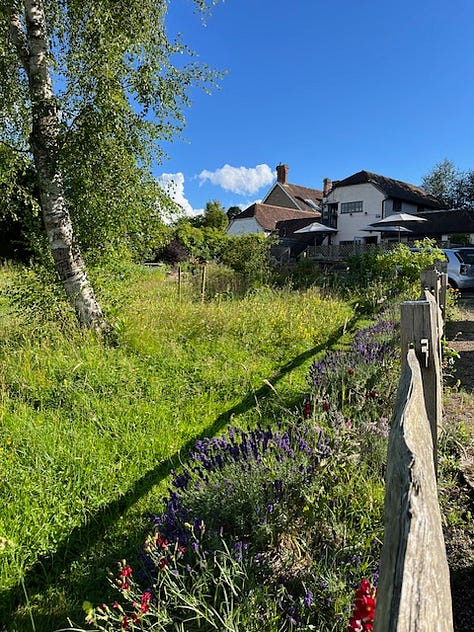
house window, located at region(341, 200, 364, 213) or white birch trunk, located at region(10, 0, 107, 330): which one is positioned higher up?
house window, located at region(341, 200, 364, 213)

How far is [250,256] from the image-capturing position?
15.2 m

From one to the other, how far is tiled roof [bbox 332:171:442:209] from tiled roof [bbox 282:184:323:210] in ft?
29.8

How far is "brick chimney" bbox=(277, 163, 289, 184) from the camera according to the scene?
4625cm

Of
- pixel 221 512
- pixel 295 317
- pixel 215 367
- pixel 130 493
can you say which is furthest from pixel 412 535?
pixel 295 317

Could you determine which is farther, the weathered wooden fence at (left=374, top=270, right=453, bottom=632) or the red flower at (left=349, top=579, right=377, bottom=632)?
the red flower at (left=349, top=579, right=377, bottom=632)

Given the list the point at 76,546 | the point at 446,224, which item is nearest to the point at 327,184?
the point at 446,224

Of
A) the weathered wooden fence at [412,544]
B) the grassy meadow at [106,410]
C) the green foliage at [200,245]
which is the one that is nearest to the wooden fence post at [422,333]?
the weathered wooden fence at [412,544]

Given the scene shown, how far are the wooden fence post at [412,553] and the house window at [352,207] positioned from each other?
37.2 meters

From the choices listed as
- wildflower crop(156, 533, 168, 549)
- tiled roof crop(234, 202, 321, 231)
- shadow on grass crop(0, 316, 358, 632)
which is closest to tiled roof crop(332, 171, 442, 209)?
tiled roof crop(234, 202, 321, 231)

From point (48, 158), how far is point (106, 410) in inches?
144

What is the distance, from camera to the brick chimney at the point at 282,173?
46.2 m

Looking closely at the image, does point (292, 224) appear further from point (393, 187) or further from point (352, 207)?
point (393, 187)

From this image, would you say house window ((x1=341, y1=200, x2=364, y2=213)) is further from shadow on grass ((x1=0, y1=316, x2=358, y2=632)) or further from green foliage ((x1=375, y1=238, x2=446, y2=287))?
shadow on grass ((x1=0, y1=316, x2=358, y2=632))

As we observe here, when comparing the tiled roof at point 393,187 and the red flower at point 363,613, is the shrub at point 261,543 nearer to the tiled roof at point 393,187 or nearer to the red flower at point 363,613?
the red flower at point 363,613
